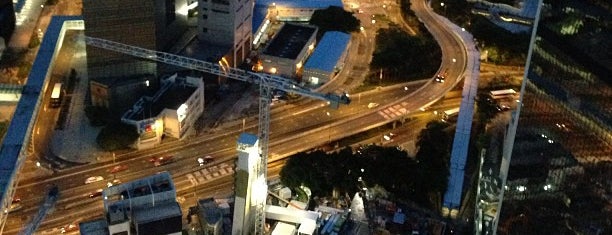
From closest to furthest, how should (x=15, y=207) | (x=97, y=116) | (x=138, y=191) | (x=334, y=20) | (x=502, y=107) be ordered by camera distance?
(x=138, y=191) → (x=15, y=207) → (x=97, y=116) → (x=502, y=107) → (x=334, y=20)

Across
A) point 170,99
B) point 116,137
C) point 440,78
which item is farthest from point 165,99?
point 440,78

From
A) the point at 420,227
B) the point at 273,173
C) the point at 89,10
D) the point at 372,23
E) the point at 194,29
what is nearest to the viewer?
the point at 420,227

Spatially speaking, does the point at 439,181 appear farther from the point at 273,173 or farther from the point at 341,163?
the point at 273,173

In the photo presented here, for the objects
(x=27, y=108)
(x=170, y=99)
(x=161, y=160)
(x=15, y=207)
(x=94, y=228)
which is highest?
(x=170, y=99)

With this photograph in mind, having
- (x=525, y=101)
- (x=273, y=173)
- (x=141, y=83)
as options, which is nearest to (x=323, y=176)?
(x=273, y=173)

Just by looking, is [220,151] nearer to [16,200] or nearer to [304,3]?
[16,200]

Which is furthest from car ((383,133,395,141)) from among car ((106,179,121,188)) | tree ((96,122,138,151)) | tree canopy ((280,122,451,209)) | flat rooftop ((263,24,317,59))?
car ((106,179,121,188))
